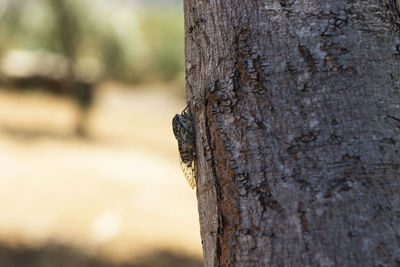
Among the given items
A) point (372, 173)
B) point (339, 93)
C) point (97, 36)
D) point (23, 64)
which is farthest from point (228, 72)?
point (23, 64)

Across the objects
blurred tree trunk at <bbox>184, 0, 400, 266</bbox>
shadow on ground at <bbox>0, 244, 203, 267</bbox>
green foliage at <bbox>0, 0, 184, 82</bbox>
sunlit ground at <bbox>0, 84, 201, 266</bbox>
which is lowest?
blurred tree trunk at <bbox>184, 0, 400, 266</bbox>

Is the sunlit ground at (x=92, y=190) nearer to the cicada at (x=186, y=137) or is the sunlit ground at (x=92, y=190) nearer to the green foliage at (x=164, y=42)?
the cicada at (x=186, y=137)

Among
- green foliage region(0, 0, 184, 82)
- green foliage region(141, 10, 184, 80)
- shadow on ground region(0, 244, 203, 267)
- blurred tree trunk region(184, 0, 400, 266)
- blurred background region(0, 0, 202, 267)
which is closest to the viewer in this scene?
blurred tree trunk region(184, 0, 400, 266)

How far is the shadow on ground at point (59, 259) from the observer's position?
18.5ft

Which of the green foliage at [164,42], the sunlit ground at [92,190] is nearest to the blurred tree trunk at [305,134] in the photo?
the sunlit ground at [92,190]

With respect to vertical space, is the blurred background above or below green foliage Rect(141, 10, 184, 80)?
below

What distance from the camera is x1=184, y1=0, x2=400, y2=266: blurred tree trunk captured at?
3.26ft

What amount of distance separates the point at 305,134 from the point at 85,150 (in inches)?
406

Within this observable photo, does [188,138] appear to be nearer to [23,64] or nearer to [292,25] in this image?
[292,25]

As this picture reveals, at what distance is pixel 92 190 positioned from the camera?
7.49m

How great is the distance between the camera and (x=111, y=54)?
1529 cm

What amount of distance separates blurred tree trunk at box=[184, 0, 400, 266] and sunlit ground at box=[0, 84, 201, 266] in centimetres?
493

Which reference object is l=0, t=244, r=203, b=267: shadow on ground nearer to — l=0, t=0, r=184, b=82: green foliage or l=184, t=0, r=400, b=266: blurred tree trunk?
l=184, t=0, r=400, b=266: blurred tree trunk

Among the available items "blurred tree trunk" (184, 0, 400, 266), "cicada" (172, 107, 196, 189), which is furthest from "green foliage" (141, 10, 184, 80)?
"blurred tree trunk" (184, 0, 400, 266)
